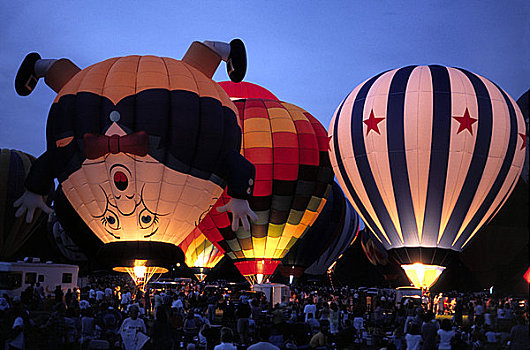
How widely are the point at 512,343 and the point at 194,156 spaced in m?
7.61

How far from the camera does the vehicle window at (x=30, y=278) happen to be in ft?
56.6

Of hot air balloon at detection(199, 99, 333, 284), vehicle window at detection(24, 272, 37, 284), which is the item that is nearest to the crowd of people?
hot air balloon at detection(199, 99, 333, 284)

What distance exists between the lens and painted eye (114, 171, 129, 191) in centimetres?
1170

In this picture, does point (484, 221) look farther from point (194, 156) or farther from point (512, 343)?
point (512, 343)

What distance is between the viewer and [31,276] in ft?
57.3

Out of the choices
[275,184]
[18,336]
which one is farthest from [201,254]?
[18,336]

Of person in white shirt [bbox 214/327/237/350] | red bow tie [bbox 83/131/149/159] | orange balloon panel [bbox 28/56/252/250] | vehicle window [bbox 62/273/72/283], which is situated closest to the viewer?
person in white shirt [bbox 214/327/237/350]

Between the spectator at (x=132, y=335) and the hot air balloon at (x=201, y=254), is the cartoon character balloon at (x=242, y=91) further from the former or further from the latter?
the spectator at (x=132, y=335)

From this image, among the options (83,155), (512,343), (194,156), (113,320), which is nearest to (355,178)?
(194,156)

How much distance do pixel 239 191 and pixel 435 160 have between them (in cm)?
552

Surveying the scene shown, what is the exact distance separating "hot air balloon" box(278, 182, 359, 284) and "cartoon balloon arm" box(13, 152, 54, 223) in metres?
13.3

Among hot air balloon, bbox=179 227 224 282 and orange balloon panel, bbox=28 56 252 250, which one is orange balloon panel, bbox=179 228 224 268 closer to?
hot air balloon, bbox=179 227 224 282

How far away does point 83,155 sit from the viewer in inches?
461

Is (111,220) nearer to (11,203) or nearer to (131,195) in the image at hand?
(131,195)
